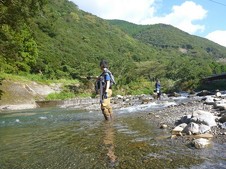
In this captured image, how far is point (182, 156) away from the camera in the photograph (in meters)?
6.55

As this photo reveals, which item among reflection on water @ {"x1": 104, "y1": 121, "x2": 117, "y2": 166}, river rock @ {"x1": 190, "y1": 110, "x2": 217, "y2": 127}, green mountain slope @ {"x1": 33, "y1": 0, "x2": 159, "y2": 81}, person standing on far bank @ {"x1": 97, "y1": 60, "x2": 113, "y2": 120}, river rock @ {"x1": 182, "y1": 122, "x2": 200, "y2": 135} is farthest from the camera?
green mountain slope @ {"x1": 33, "y1": 0, "x2": 159, "y2": 81}

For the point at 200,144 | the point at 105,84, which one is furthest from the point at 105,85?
the point at 200,144

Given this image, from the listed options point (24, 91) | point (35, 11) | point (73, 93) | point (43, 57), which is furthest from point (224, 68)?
point (35, 11)

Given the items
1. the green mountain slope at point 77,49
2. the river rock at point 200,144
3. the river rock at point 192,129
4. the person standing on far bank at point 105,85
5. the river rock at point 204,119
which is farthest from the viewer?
the green mountain slope at point 77,49

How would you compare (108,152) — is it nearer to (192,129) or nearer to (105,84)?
(192,129)

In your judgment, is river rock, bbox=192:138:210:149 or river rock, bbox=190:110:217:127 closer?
river rock, bbox=192:138:210:149

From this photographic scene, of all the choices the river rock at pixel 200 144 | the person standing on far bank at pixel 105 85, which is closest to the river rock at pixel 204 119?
the river rock at pixel 200 144

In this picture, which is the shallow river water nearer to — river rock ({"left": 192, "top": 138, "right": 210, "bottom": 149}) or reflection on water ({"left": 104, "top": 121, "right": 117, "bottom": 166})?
reflection on water ({"left": 104, "top": 121, "right": 117, "bottom": 166})

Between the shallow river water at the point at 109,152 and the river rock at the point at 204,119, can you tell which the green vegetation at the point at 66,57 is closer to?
the shallow river water at the point at 109,152

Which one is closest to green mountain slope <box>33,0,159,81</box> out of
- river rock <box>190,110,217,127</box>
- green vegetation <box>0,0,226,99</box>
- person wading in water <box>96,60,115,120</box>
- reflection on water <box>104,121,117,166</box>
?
green vegetation <box>0,0,226,99</box>

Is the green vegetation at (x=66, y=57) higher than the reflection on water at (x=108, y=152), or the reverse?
the green vegetation at (x=66, y=57)

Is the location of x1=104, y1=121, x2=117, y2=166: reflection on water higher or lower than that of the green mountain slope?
lower

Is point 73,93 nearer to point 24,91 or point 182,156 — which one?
point 24,91

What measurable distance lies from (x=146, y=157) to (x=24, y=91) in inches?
1455
